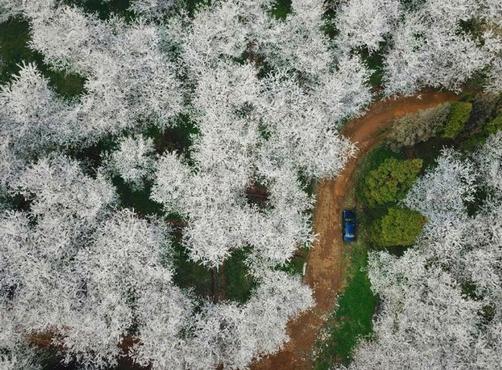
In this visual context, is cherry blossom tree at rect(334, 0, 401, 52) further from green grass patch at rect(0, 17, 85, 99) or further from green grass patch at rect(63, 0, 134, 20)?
green grass patch at rect(0, 17, 85, 99)

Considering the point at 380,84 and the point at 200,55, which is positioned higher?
the point at 200,55

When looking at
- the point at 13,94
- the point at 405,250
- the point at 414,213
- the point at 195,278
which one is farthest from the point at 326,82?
the point at 13,94

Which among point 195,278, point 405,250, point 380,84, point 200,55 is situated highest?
point 200,55

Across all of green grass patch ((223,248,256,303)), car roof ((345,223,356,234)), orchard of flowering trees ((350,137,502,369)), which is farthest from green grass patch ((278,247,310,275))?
orchard of flowering trees ((350,137,502,369))

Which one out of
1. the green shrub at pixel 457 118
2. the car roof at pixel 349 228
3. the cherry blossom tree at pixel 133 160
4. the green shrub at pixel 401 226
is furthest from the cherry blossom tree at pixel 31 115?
the green shrub at pixel 457 118

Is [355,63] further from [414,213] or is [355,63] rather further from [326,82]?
[414,213]

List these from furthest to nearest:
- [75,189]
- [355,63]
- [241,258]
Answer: [241,258]
[355,63]
[75,189]

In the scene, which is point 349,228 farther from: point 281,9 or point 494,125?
point 281,9

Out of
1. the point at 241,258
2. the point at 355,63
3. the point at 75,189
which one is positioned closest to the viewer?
the point at 75,189
